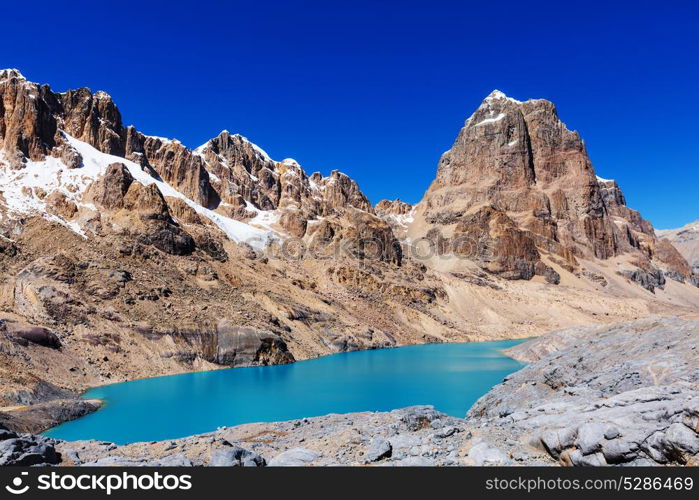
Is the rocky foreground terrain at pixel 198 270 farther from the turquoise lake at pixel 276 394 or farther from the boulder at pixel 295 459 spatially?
the boulder at pixel 295 459

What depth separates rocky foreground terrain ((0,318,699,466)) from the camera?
11.8 metres

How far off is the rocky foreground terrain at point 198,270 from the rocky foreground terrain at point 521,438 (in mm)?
19113

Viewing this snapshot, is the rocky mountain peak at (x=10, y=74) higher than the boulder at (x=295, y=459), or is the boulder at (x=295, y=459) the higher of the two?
the rocky mountain peak at (x=10, y=74)

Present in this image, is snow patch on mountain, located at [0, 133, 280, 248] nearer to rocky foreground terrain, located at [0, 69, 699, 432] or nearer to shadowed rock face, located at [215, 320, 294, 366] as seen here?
rocky foreground terrain, located at [0, 69, 699, 432]

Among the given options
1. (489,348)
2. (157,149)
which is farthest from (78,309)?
(157,149)

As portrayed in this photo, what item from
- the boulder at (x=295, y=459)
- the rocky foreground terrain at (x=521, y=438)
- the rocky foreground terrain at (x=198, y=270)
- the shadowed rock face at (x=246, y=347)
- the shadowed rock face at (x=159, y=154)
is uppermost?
the shadowed rock face at (x=159, y=154)

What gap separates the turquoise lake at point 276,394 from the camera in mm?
37031

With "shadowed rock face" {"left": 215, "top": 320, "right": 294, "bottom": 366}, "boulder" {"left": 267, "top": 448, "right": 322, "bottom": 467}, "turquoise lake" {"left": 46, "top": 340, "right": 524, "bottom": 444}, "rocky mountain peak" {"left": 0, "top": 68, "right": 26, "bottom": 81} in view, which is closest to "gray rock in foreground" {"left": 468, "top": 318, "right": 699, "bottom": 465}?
"boulder" {"left": 267, "top": 448, "right": 322, "bottom": 467}

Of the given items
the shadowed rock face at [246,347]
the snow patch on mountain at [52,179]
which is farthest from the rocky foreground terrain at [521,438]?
the snow patch on mountain at [52,179]

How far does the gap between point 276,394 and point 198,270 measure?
45.5m

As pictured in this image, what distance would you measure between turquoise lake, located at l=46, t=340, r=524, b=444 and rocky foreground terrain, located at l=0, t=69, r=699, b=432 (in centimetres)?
355

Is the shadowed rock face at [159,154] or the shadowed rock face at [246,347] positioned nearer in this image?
the shadowed rock face at [246,347]

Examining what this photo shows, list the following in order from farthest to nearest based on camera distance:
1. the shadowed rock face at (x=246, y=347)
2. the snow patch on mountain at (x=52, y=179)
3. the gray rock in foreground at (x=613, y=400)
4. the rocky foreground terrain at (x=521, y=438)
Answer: the snow patch on mountain at (x=52, y=179) < the shadowed rock face at (x=246, y=347) < the rocky foreground terrain at (x=521, y=438) < the gray rock in foreground at (x=613, y=400)

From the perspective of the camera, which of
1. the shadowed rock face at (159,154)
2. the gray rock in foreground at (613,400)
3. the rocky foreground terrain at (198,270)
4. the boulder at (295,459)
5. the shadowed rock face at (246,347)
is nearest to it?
the gray rock in foreground at (613,400)
